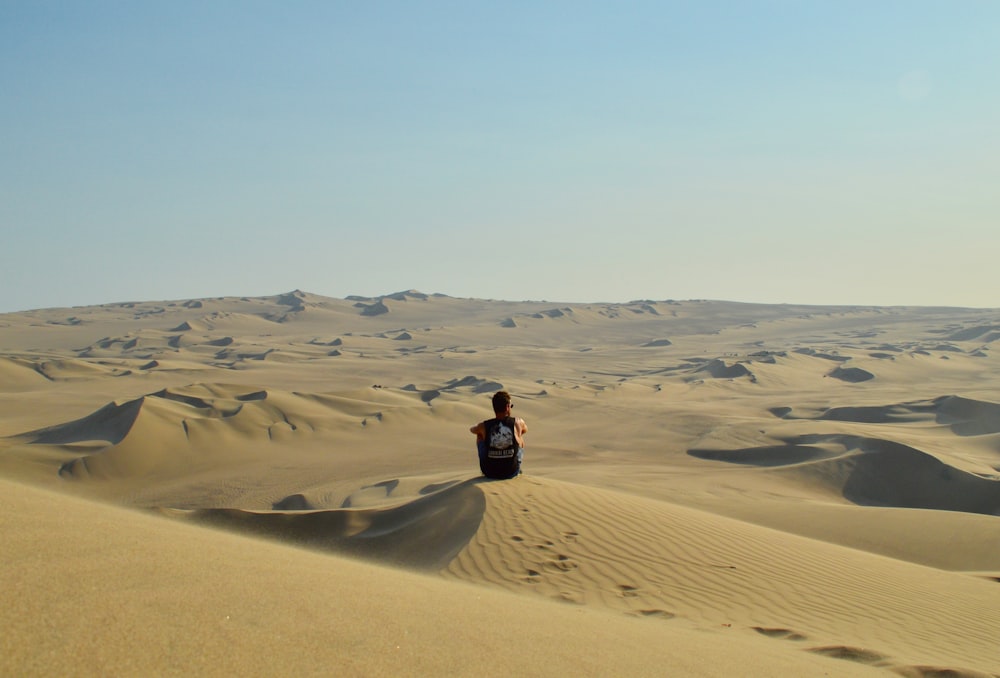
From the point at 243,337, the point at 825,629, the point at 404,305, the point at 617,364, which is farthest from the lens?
the point at 404,305

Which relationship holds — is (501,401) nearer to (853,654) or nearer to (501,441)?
(501,441)

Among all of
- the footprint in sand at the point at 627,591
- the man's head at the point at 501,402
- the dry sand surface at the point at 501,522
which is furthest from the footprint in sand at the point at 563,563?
the man's head at the point at 501,402

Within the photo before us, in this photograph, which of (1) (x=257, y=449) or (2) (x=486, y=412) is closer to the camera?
(1) (x=257, y=449)

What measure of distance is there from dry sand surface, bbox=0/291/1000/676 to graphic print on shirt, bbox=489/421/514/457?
15.8 inches

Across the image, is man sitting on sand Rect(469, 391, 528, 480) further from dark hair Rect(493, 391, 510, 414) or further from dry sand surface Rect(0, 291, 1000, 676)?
dry sand surface Rect(0, 291, 1000, 676)

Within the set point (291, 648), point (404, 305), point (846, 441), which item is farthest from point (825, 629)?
point (404, 305)

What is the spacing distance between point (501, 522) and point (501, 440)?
1.11 metres

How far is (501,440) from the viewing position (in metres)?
7.95

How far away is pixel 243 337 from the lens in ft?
172

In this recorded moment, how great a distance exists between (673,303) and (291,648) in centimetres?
8761

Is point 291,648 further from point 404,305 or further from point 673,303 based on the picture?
point 673,303

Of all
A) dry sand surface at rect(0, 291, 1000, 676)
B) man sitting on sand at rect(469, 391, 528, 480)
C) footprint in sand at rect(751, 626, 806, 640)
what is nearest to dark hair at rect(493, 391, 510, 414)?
man sitting on sand at rect(469, 391, 528, 480)

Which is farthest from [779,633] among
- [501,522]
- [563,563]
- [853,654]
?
[501,522]

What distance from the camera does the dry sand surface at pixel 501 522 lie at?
3322mm
